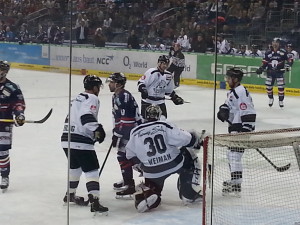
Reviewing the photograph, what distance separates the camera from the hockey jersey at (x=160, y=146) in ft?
9.97

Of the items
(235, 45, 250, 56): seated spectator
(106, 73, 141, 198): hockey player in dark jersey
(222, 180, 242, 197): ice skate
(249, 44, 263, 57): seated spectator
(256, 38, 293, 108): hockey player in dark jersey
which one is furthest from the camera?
(256, 38, 293, 108): hockey player in dark jersey

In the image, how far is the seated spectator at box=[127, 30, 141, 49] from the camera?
160 inches

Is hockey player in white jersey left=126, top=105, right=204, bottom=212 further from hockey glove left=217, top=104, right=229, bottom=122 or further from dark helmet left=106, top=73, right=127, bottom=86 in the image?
dark helmet left=106, top=73, right=127, bottom=86

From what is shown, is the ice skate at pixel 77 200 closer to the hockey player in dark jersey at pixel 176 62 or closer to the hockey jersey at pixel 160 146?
the hockey jersey at pixel 160 146

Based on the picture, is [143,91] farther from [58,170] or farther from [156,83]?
[58,170]

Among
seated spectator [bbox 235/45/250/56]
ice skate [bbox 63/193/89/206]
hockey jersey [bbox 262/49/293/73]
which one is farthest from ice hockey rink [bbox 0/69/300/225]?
hockey jersey [bbox 262/49/293/73]

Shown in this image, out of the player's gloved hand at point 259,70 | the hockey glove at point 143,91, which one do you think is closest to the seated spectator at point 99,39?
the hockey glove at point 143,91

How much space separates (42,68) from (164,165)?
1.17m

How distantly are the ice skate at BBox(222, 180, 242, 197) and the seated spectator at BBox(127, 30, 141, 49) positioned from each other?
131cm

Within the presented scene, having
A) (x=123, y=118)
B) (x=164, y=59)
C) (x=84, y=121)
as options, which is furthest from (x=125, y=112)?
(x=164, y=59)

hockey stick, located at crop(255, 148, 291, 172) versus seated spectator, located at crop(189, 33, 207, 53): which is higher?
seated spectator, located at crop(189, 33, 207, 53)

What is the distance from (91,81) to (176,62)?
191cm

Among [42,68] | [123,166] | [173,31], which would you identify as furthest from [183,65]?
[123,166]

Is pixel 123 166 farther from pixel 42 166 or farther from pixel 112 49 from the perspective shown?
pixel 112 49
